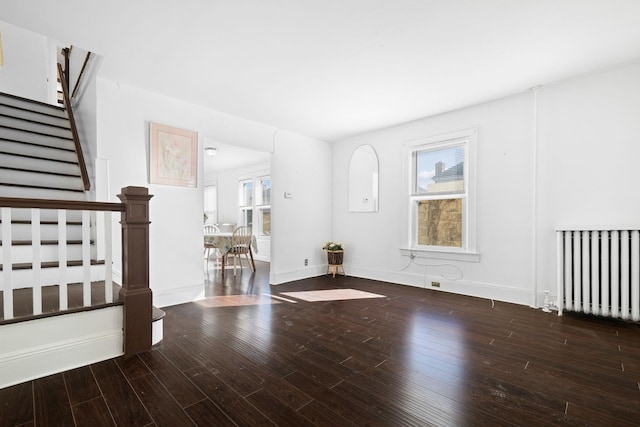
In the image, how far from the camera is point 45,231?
304cm

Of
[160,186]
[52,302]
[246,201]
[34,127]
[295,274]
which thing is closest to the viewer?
[52,302]

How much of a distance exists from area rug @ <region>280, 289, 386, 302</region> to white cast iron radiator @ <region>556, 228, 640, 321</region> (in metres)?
2.05

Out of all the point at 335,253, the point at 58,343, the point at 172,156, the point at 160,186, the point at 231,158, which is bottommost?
the point at 58,343

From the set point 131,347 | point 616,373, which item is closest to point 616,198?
point 616,373

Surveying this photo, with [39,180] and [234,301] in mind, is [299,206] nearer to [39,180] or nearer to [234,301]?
[234,301]

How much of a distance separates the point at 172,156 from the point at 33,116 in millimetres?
2424

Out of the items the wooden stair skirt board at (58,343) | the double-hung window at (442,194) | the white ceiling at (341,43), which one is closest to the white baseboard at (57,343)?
the wooden stair skirt board at (58,343)

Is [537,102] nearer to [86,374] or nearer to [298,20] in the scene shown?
[298,20]

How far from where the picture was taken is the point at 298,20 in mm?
2258

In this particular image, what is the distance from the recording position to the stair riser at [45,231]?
293 cm

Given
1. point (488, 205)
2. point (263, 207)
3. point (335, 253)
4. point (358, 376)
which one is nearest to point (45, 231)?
point (358, 376)

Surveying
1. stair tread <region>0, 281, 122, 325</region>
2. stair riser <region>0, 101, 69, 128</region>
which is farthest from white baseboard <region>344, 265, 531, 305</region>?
stair riser <region>0, 101, 69, 128</region>

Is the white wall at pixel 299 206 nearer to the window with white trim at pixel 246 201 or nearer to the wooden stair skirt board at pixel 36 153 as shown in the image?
the wooden stair skirt board at pixel 36 153

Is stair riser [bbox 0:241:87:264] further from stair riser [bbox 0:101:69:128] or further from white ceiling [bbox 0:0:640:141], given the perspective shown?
stair riser [bbox 0:101:69:128]
